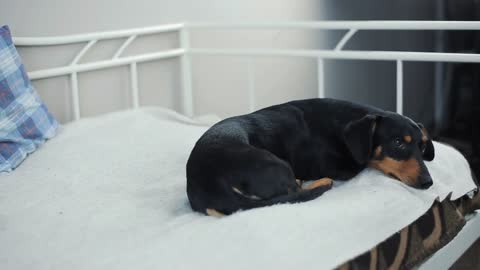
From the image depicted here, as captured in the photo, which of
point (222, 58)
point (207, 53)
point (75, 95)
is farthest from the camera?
point (222, 58)

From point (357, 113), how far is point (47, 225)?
0.75 metres

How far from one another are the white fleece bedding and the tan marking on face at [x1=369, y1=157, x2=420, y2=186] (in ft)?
0.07

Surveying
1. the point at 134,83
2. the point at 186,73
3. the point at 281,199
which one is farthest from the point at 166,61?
the point at 281,199

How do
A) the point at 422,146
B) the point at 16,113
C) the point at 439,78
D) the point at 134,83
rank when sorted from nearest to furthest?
the point at 422,146
the point at 16,113
the point at 134,83
the point at 439,78

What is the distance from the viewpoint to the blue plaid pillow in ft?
5.60

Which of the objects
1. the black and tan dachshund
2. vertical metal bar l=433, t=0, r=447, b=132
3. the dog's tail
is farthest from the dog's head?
vertical metal bar l=433, t=0, r=447, b=132

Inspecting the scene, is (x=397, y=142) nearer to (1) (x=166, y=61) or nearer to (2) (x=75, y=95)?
(2) (x=75, y=95)

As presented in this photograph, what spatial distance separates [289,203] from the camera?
128 centimetres

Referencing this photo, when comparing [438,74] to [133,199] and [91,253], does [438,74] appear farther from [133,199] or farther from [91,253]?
[91,253]

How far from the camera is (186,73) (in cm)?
251

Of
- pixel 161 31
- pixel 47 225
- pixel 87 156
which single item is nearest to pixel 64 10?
pixel 161 31

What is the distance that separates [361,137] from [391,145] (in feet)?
0.23

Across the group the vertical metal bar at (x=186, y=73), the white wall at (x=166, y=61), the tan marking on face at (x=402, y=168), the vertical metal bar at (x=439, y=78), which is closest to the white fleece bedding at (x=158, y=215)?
the tan marking on face at (x=402, y=168)

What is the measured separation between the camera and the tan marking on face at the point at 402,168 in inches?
56.2
